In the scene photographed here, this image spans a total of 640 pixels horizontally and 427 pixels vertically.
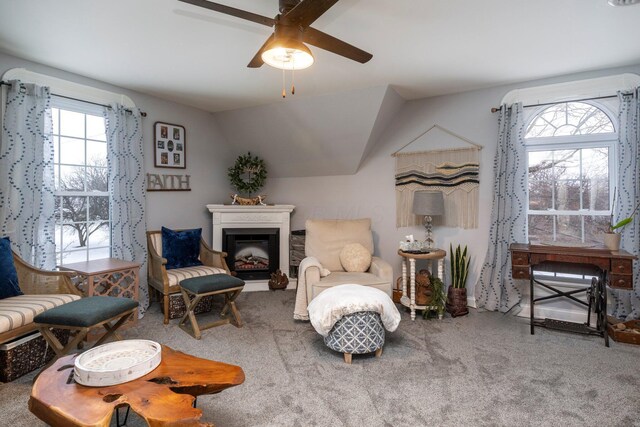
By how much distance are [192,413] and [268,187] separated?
4.23 m

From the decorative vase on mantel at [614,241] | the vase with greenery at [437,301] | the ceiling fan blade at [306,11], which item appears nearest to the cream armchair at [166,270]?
the vase with greenery at [437,301]

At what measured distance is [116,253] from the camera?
369 cm

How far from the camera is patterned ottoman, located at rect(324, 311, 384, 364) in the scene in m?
2.60

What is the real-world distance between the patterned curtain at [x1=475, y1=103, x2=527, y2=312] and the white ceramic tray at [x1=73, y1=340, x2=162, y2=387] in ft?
10.9

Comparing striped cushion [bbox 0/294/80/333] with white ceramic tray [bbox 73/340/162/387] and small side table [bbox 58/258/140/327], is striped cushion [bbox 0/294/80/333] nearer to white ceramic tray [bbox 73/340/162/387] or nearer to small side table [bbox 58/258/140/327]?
small side table [bbox 58/258/140/327]

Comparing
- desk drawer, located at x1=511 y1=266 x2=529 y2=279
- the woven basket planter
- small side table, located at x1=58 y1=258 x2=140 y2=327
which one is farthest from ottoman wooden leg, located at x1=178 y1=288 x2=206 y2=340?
desk drawer, located at x1=511 y1=266 x2=529 y2=279

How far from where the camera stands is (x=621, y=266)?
285cm

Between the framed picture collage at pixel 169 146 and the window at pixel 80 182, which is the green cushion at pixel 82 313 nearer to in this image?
the window at pixel 80 182

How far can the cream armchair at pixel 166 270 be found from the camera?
11.2 ft

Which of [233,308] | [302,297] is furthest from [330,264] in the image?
[233,308]

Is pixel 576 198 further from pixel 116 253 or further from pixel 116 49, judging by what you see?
pixel 116 253

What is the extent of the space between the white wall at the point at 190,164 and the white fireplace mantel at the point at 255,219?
262 mm

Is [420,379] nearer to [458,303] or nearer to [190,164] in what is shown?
[458,303]

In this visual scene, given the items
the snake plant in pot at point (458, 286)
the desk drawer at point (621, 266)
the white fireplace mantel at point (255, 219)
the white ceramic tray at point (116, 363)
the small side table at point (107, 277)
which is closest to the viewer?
the white ceramic tray at point (116, 363)
